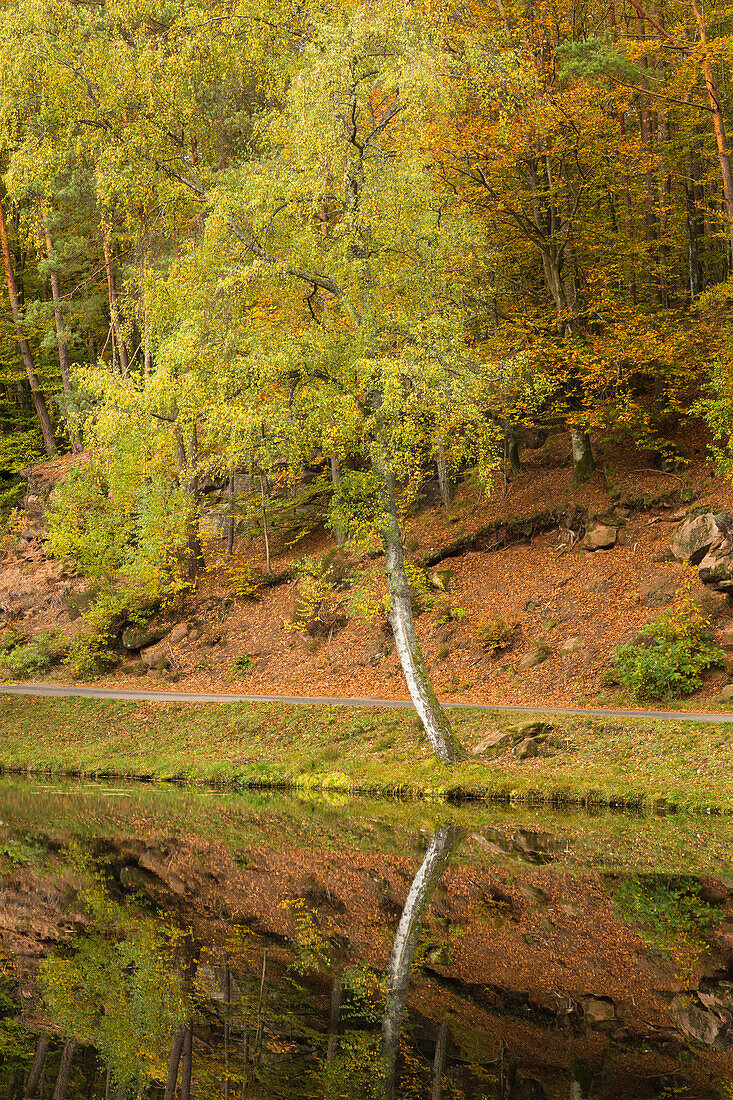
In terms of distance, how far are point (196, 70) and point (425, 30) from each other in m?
4.22

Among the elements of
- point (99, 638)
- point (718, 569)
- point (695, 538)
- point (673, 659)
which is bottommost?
point (99, 638)

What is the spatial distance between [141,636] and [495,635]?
461 inches

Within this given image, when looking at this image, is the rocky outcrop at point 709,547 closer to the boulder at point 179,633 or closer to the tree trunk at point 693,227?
the tree trunk at point 693,227

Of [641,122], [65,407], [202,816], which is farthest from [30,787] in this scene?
[641,122]

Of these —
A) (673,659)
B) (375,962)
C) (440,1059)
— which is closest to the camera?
(440,1059)

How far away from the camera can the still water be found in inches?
208

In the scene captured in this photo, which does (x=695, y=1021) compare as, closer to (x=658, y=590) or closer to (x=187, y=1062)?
(x=187, y=1062)

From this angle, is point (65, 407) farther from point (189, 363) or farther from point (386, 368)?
point (386, 368)

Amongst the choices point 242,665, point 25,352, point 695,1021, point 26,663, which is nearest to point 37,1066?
point 695,1021

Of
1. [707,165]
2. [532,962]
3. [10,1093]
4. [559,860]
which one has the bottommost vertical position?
[559,860]

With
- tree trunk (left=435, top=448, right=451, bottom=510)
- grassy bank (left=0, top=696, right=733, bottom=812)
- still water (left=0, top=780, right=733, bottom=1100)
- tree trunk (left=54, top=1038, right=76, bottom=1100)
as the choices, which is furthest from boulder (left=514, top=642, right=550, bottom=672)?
tree trunk (left=54, top=1038, right=76, bottom=1100)

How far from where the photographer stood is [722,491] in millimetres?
21734

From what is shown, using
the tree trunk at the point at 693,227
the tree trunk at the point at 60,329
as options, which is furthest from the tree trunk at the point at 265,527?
the tree trunk at the point at 693,227

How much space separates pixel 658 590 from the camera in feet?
65.8
